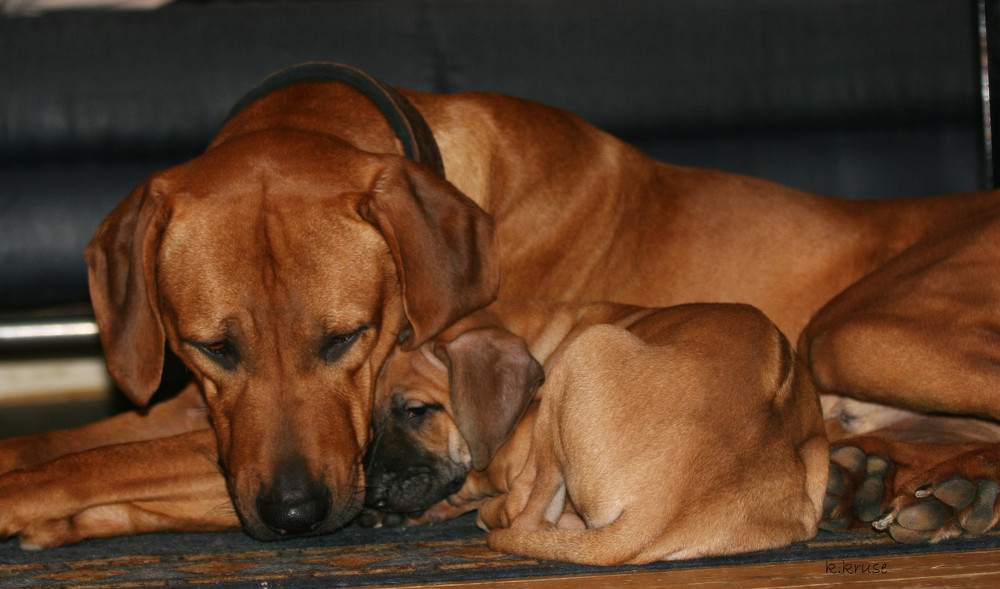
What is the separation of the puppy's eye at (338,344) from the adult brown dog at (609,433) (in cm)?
30

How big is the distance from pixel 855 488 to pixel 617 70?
2524 mm

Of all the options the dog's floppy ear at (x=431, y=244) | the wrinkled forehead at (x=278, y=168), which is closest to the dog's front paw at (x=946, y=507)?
the dog's floppy ear at (x=431, y=244)

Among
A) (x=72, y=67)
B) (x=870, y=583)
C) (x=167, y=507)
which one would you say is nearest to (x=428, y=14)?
(x=72, y=67)

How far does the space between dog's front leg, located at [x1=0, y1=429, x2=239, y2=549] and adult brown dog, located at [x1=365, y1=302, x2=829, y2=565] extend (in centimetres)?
48

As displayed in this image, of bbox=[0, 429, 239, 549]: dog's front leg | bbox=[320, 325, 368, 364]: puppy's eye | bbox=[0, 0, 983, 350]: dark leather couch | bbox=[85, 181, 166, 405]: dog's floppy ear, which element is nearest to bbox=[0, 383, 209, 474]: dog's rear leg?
bbox=[0, 429, 239, 549]: dog's front leg

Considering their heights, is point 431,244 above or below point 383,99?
below

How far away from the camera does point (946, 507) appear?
8.10ft

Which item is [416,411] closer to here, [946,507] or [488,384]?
[488,384]

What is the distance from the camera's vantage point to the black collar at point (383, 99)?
121 inches

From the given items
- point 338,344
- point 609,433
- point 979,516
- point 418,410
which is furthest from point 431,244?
point 979,516

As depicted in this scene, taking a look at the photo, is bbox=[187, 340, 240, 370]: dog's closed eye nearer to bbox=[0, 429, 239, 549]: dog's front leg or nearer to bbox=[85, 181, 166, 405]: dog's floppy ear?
bbox=[85, 181, 166, 405]: dog's floppy ear

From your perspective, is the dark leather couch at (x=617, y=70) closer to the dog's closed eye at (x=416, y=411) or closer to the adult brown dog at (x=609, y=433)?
the adult brown dog at (x=609, y=433)

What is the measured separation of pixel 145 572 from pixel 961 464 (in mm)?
2013

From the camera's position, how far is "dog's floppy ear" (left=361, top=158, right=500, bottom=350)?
8.71 ft
